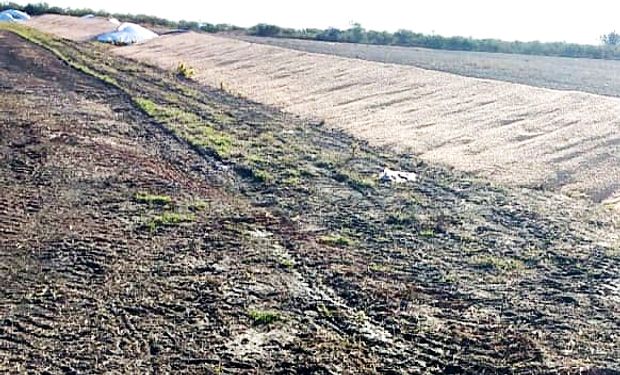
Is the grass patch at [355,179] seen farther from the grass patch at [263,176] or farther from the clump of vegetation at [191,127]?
the clump of vegetation at [191,127]

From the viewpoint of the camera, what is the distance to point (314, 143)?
686 inches

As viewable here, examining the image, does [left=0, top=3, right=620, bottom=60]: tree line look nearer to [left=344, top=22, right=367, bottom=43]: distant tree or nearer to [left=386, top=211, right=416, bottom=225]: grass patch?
[left=344, top=22, right=367, bottom=43]: distant tree

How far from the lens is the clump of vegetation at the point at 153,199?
1198 cm

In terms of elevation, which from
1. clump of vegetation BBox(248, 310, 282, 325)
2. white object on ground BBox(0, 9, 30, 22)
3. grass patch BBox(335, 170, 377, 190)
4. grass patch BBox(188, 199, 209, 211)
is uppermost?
white object on ground BBox(0, 9, 30, 22)

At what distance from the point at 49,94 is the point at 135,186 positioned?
10.3 m

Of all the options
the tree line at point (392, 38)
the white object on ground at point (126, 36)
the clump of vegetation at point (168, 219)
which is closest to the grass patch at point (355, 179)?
the clump of vegetation at point (168, 219)

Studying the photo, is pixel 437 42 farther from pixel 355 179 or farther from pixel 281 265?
pixel 281 265

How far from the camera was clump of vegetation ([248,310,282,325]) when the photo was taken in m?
7.84

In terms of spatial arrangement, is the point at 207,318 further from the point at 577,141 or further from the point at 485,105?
the point at 485,105

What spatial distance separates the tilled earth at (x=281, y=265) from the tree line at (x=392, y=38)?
128 feet

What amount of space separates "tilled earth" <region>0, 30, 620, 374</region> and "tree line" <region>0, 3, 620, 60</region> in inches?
1534

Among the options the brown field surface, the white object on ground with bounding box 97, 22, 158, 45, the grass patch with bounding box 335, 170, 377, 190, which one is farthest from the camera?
the white object on ground with bounding box 97, 22, 158, 45

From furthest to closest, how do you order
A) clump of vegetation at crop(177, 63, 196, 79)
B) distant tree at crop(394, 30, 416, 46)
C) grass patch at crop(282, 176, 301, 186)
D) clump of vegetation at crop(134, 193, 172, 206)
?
1. distant tree at crop(394, 30, 416, 46)
2. clump of vegetation at crop(177, 63, 196, 79)
3. grass patch at crop(282, 176, 301, 186)
4. clump of vegetation at crop(134, 193, 172, 206)

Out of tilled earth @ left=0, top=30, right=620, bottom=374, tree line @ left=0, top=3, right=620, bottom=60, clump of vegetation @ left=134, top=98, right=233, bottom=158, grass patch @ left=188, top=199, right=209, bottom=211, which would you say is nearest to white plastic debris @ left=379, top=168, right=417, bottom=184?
tilled earth @ left=0, top=30, right=620, bottom=374
